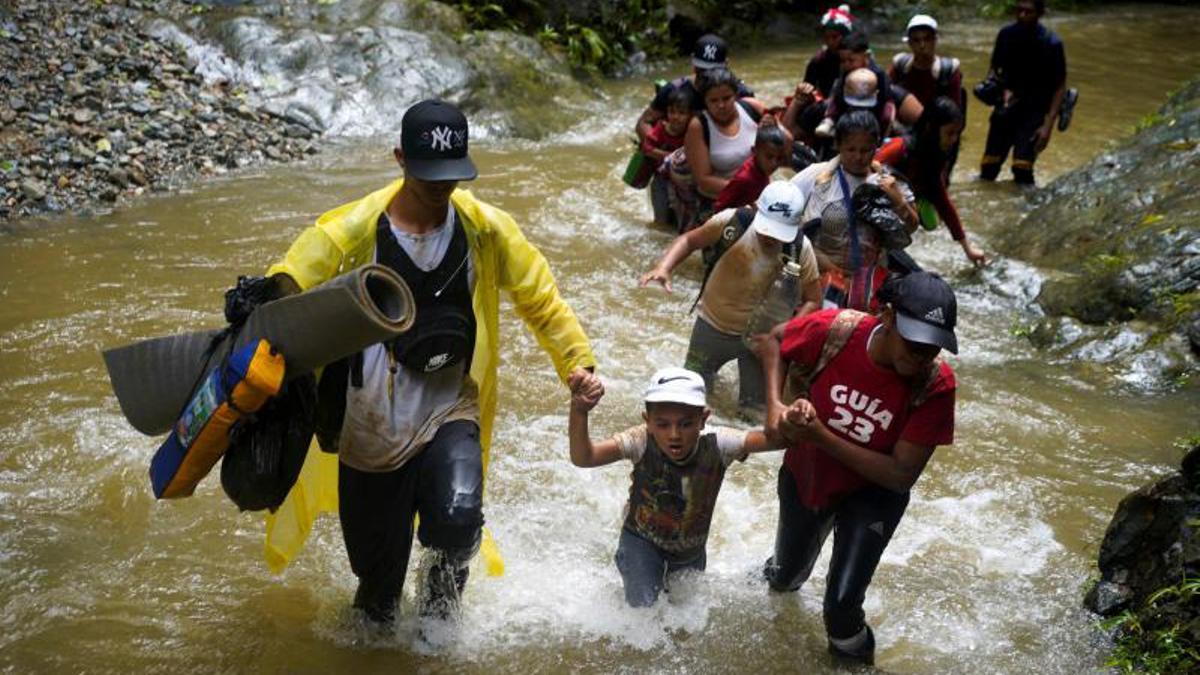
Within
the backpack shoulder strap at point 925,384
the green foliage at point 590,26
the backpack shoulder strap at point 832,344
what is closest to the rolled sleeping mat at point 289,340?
the backpack shoulder strap at point 832,344

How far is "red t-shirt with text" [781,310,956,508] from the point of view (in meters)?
4.15

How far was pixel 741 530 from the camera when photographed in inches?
237

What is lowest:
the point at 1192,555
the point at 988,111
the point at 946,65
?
the point at 988,111

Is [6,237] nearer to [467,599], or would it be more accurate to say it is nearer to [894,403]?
[467,599]

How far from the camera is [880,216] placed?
6.14m

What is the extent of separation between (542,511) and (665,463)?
1.64 m

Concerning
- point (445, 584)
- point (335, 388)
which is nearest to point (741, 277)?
point (445, 584)

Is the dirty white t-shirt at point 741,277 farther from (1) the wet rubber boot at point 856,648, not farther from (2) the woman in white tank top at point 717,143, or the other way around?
(2) the woman in white tank top at point 717,143

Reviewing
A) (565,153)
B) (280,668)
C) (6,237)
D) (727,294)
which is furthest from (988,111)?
(280,668)

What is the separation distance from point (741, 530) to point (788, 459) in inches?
56.7

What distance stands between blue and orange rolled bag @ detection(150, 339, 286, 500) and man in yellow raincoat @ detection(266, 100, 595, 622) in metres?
0.45

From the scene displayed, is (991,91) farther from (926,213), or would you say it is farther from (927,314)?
(927,314)

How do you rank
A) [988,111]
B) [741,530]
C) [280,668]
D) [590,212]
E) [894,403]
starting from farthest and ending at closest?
[988,111] < [590,212] < [741,530] < [280,668] < [894,403]

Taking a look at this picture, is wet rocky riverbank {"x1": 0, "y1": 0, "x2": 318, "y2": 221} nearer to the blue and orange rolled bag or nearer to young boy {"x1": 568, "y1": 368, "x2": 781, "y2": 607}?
the blue and orange rolled bag
